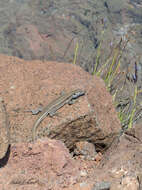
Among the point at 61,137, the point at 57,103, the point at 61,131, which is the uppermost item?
the point at 57,103

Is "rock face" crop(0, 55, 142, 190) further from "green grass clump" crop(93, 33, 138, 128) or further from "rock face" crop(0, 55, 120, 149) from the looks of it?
"green grass clump" crop(93, 33, 138, 128)

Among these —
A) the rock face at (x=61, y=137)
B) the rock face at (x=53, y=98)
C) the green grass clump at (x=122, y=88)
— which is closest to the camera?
the rock face at (x=61, y=137)

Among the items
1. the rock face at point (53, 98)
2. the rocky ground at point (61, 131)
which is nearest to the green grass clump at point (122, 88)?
the rocky ground at point (61, 131)

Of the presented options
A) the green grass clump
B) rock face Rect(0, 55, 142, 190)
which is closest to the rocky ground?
rock face Rect(0, 55, 142, 190)

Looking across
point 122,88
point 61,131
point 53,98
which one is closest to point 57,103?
point 53,98

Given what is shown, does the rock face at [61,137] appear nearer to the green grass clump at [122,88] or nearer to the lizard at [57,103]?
the lizard at [57,103]

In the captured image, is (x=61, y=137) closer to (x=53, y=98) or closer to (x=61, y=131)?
(x=61, y=131)

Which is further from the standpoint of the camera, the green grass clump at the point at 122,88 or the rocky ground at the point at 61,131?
the green grass clump at the point at 122,88
